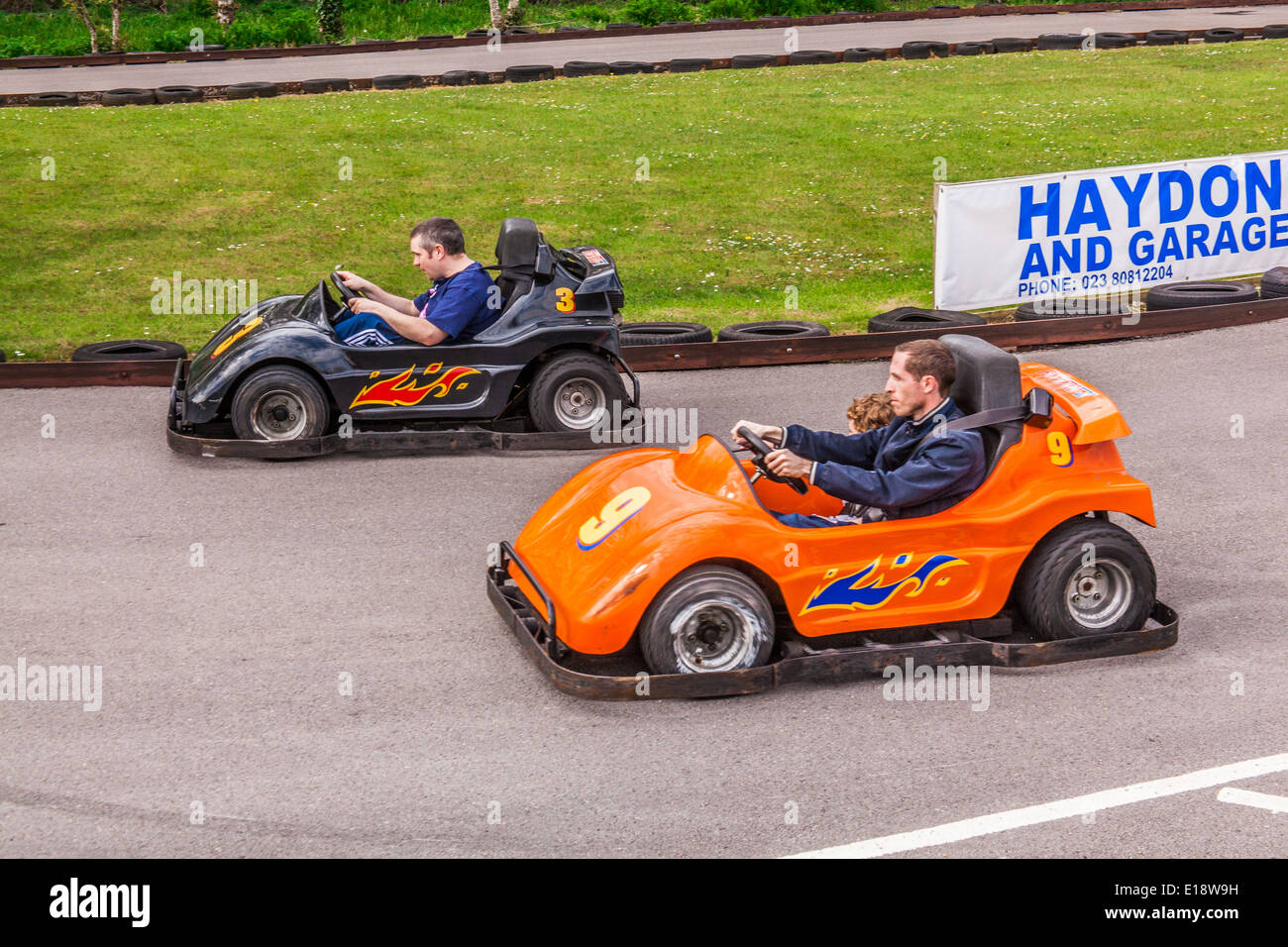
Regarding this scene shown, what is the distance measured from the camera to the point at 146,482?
870 cm

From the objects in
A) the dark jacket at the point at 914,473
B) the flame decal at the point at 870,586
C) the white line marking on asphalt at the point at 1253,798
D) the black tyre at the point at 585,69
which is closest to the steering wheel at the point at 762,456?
the dark jacket at the point at 914,473

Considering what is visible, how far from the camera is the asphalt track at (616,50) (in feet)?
78.0

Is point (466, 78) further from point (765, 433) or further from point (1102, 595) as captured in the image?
point (1102, 595)

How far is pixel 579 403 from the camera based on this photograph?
30.9ft

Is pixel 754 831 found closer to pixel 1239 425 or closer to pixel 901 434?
pixel 901 434

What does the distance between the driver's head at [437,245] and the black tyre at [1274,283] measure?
7.70 m

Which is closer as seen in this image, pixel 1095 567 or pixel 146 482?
pixel 1095 567

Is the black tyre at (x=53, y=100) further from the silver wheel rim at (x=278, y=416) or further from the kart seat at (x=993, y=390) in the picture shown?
the kart seat at (x=993, y=390)

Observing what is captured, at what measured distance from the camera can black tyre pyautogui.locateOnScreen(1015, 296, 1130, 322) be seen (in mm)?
12352

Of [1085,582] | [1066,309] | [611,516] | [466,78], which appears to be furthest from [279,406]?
[466,78]

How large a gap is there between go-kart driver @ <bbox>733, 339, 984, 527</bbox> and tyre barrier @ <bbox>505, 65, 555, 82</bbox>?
18.3 meters

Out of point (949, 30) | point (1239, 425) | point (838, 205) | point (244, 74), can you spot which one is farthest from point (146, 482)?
point (949, 30)

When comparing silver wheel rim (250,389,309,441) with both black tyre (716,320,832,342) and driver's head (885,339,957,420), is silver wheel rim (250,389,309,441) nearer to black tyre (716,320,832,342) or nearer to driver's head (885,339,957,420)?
black tyre (716,320,832,342)

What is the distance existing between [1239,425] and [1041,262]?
3618mm
